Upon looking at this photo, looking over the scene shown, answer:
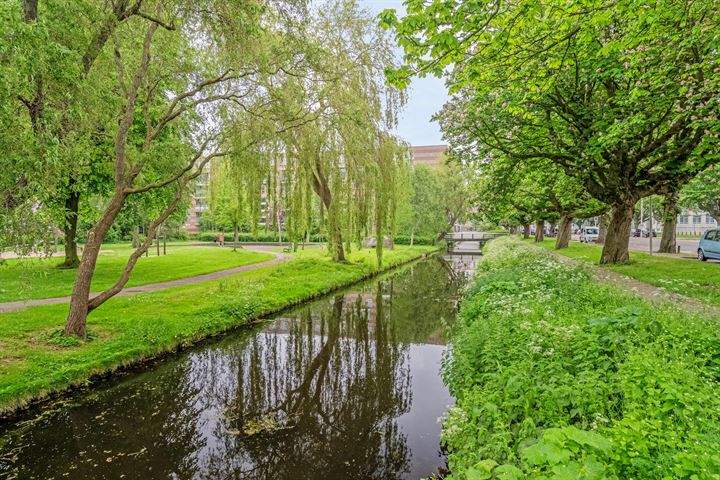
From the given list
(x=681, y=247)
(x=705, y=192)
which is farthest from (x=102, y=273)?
(x=681, y=247)

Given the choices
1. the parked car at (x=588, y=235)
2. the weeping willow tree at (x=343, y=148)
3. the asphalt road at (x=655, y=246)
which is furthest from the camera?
the parked car at (x=588, y=235)

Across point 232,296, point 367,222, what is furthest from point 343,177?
point 232,296

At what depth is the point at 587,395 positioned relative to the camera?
396 centimetres

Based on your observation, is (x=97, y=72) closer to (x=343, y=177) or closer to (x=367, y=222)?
(x=343, y=177)

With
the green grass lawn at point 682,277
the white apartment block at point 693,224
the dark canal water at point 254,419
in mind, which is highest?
the white apartment block at point 693,224

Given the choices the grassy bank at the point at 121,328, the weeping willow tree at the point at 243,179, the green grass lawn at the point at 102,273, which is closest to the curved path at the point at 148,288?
the green grass lawn at the point at 102,273

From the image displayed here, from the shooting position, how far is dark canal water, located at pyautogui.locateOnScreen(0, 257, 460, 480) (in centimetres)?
532

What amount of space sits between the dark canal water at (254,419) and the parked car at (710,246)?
16702 mm

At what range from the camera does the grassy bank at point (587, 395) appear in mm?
2734

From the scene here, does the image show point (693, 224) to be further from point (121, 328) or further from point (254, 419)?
point (121, 328)

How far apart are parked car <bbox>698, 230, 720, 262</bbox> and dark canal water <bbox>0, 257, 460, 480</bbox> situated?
16702mm

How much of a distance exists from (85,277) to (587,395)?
9.65m

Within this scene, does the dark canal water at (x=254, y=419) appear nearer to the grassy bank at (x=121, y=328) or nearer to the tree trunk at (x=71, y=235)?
the grassy bank at (x=121, y=328)

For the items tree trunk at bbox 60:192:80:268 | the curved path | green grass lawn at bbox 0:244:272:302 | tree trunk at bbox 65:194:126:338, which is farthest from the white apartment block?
tree trunk at bbox 65:194:126:338
